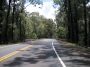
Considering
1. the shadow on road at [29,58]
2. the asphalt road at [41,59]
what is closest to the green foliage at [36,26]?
the asphalt road at [41,59]

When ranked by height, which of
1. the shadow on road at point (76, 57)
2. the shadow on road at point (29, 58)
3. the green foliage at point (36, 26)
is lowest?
the shadow on road at point (76, 57)

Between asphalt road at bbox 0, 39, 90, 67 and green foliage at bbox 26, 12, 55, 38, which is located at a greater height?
green foliage at bbox 26, 12, 55, 38

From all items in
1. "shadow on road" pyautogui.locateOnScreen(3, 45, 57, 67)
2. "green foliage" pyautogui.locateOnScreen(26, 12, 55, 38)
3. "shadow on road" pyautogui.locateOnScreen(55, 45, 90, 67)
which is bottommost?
"shadow on road" pyautogui.locateOnScreen(55, 45, 90, 67)

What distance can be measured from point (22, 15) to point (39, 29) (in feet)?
251

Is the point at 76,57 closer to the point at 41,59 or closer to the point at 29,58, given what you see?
the point at 41,59

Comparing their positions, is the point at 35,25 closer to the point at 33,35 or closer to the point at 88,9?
the point at 33,35

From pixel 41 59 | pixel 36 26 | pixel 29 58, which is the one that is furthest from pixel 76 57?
pixel 36 26

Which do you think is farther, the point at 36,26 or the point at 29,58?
the point at 36,26

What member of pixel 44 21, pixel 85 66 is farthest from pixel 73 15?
pixel 44 21

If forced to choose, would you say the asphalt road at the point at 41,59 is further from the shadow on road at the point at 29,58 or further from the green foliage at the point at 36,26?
the green foliage at the point at 36,26

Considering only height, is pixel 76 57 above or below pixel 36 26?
below

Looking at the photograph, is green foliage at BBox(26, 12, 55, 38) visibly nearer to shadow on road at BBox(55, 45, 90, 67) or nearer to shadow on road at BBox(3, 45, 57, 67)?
shadow on road at BBox(55, 45, 90, 67)

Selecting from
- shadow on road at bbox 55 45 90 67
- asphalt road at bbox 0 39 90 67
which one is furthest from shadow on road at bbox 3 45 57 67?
shadow on road at bbox 55 45 90 67

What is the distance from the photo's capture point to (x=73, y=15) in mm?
70125
